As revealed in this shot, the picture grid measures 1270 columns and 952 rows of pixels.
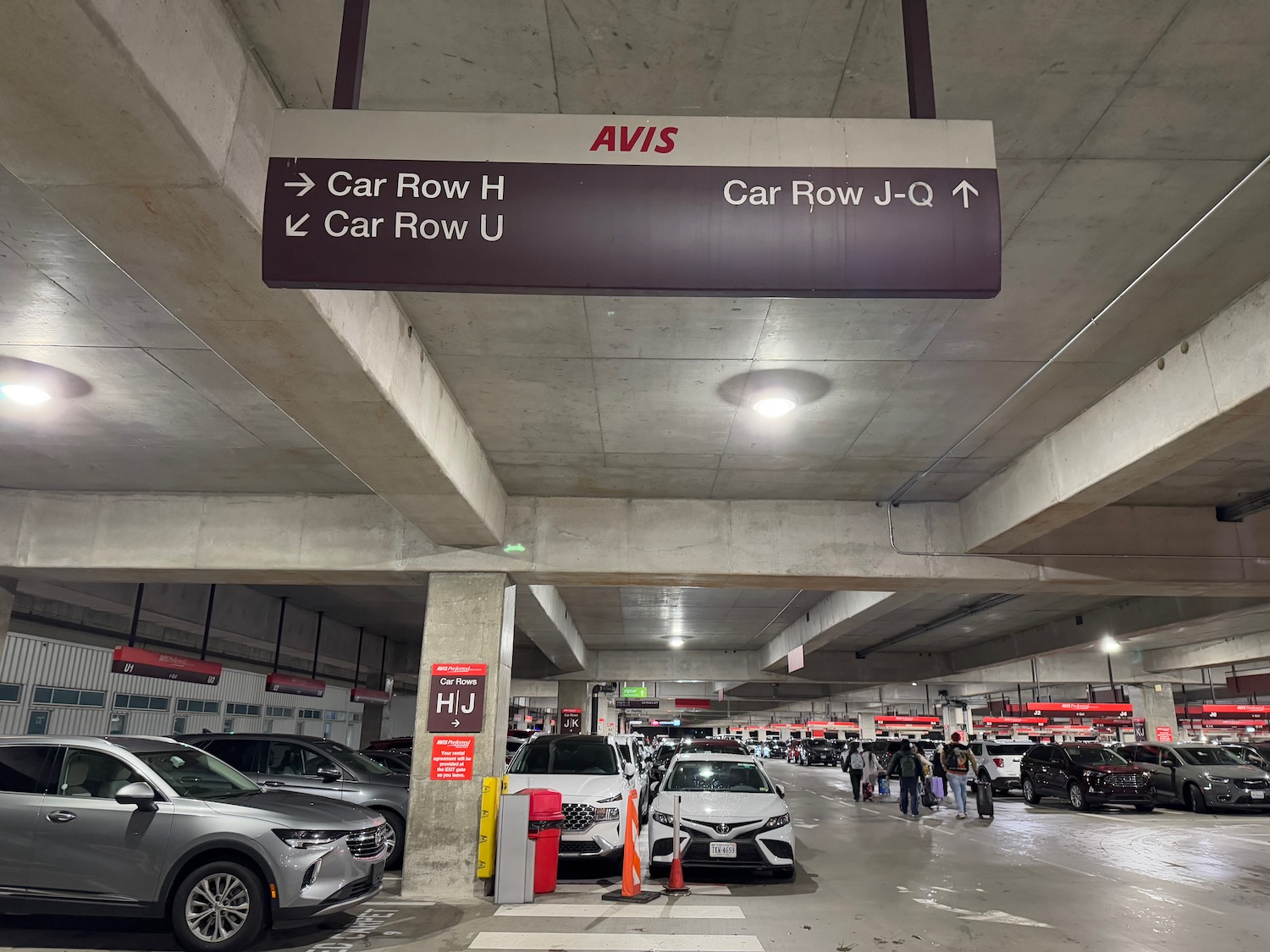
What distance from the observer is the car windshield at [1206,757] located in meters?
21.0

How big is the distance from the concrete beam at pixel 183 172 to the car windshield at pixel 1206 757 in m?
23.1

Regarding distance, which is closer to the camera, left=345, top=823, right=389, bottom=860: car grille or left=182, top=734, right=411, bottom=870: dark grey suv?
left=345, top=823, right=389, bottom=860: car grille

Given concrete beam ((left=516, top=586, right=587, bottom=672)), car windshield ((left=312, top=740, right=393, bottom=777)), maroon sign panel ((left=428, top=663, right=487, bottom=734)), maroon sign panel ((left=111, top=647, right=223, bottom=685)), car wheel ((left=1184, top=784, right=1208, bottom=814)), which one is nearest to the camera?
maroon sign panel ((left=428, top=663, right=487, bottom=734))

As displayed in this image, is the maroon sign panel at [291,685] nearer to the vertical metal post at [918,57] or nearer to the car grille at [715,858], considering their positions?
the car grille at [715,858]

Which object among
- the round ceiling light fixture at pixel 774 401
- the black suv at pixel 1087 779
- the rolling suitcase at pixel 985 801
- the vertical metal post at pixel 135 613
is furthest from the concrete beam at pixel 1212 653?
the vertical metal post at pixel 135 613

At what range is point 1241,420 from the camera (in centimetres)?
653

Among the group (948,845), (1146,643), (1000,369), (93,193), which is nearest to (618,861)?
(948,845)

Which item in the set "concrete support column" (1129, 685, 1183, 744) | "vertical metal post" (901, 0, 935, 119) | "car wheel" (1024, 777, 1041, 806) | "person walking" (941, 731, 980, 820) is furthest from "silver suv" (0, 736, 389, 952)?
"concrete support column" (1129, 685, 1183, 744)

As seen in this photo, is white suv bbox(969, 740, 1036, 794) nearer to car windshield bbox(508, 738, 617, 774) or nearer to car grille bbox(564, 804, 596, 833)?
car windshield bbox(508, 738, 617, 774)

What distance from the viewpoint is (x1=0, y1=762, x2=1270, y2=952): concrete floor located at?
7355mm

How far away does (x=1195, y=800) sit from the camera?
67.5 ft

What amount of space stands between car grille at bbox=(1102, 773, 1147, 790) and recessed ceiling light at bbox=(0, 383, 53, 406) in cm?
2326

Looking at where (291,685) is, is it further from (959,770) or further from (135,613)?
(959,770)

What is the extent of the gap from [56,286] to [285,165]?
4.11 m
